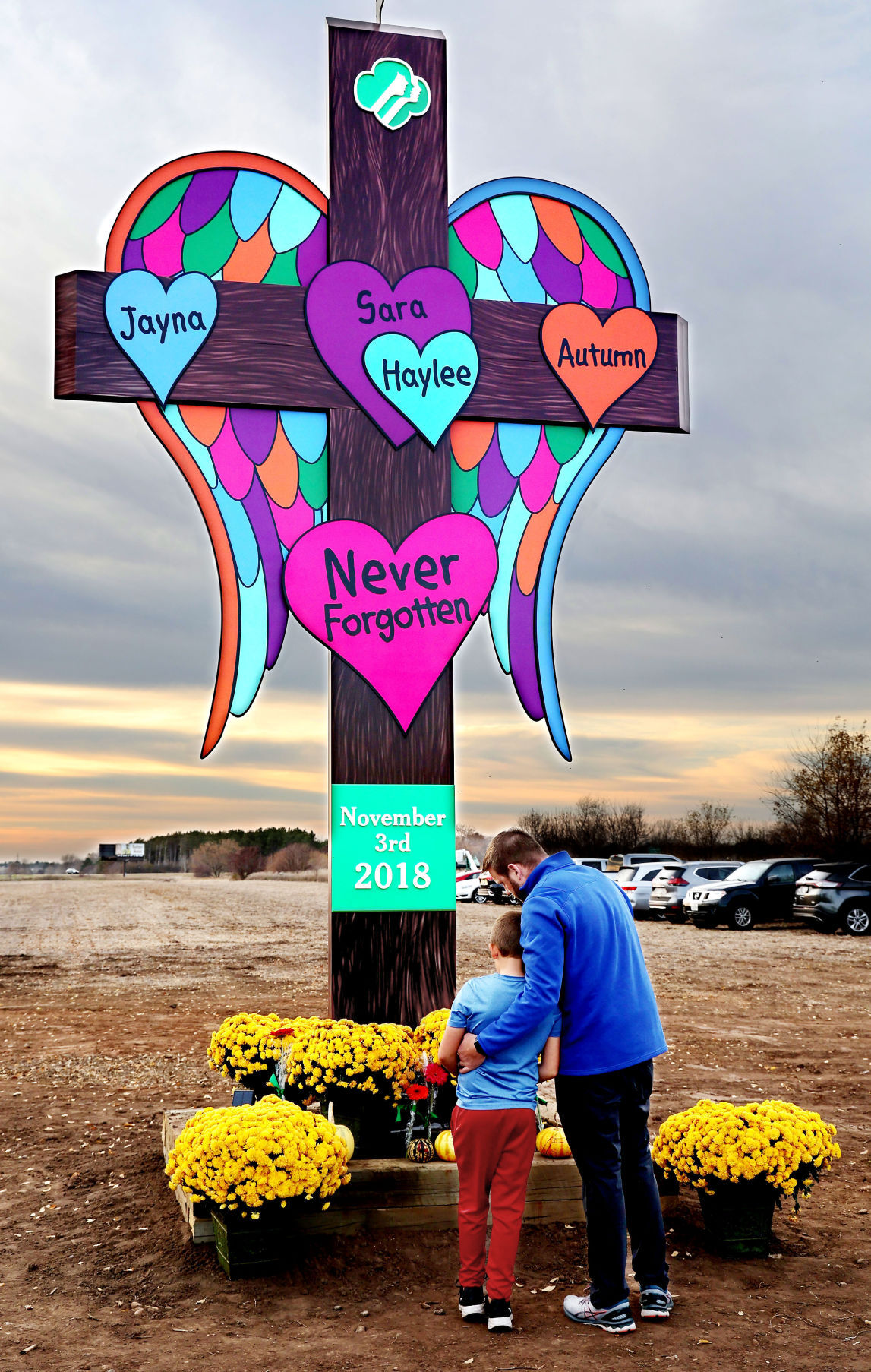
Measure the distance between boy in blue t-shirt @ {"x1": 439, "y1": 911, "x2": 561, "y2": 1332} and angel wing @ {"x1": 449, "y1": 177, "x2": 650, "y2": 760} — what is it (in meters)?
2.89

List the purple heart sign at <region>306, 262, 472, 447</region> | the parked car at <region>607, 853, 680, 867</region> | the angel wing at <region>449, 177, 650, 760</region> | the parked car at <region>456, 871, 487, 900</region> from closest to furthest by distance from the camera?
the purple heart sign at <region>306, 262, 472, 447</region> → the angel wing at <region>449, 177, 650, 760</region> → the parked car at <region>607, 853, 680, 867</region> → the parked car at <region>456, 871, 487, 900</region>

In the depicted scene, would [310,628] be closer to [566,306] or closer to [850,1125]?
[566,306]

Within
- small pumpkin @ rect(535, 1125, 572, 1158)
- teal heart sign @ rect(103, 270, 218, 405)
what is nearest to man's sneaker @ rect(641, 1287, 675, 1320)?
small pumpkin @ rect(535, 1125, 572, 1158)

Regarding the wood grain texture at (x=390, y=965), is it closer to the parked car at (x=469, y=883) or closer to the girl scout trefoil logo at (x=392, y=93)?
the girl scout trefoil logo at (x=392, y=93)

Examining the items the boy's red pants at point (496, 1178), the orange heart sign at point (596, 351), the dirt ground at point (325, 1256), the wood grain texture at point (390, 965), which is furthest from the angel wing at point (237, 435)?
the boy's red pants at point (496, 1178)

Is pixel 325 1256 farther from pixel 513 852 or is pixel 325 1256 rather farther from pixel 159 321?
pixel 159 321

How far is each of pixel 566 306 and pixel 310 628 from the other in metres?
2.50

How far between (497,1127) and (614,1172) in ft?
1.44

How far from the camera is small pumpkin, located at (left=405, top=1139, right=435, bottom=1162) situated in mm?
5090

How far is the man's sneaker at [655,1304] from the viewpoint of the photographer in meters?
3.95

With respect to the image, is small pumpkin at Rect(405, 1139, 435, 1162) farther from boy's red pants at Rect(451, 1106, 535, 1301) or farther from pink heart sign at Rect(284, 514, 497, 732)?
pink heart sign at Rect(284, 514, 497, 732)

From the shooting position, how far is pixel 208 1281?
175 inches

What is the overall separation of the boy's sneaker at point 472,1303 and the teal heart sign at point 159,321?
180 inches

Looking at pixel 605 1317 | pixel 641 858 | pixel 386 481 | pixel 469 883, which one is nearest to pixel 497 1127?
pixel 605 1317
